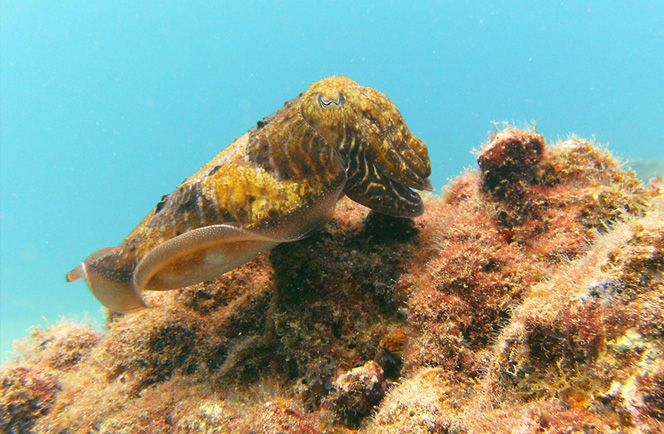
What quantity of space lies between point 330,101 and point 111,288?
2858mm

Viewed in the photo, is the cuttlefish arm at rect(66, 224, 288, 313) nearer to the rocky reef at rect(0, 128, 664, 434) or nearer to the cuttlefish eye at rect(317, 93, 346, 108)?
the rocky reef at rect(0, 128, 664, 434)

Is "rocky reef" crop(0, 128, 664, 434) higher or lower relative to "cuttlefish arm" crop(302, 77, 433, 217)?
lower

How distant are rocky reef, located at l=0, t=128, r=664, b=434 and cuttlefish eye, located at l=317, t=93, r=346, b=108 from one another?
52.0 inches

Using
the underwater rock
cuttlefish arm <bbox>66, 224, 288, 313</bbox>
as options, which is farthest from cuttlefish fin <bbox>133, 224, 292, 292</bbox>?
the underwater rock

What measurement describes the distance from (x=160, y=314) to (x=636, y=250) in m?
4.50

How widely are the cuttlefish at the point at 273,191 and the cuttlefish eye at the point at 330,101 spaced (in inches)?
0.4

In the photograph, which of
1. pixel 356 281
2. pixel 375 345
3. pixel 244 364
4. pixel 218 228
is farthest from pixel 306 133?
pixel 244 364

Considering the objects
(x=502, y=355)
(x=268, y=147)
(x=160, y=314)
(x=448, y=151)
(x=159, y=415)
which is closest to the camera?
(x=502, y=355)

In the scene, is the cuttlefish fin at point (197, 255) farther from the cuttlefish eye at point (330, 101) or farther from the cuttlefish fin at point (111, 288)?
the cuttlefish eye at point (330, 101)

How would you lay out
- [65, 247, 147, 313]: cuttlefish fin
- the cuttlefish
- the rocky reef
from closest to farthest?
the rocky reef, the cuttlefish, [65, 247, 147, 313]: cuttlefish fin

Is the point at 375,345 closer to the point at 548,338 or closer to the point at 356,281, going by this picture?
the point at 356,281

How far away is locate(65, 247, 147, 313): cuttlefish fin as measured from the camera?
2.93 metres

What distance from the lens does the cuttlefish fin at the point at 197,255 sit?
261cm

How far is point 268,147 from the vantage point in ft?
10.4
